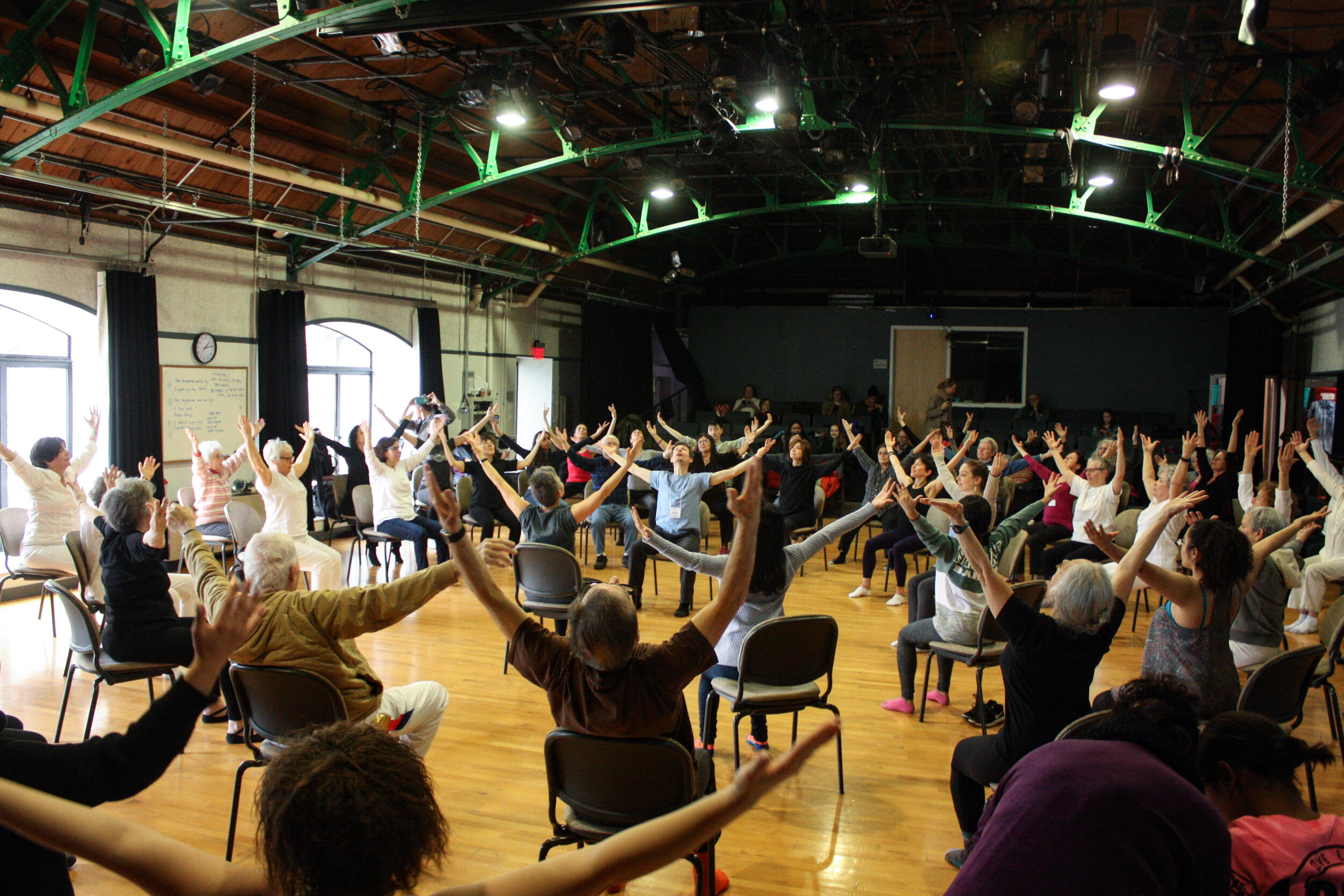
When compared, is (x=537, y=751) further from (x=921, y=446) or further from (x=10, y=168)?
(x=10, y=168)

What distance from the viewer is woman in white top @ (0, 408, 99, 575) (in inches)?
245

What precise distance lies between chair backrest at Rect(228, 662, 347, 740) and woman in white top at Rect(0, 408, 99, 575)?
158 inches

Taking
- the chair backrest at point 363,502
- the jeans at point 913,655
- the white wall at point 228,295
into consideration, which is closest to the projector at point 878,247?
the chair backrest at point 363,502

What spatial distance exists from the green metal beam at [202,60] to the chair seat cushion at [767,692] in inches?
167

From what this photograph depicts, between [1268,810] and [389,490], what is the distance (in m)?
6.96

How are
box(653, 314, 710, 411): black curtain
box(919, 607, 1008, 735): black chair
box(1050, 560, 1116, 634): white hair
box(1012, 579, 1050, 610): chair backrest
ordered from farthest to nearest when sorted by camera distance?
box(653, 314, 710, 411): black curtain → box(1012, 579, 1050, 610): chair backrest → box(919, 607, 1008, 735): black chair → box(1050, 560, 1116, 634): white hair

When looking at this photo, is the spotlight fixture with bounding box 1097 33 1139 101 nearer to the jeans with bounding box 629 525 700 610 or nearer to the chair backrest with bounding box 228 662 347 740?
the jeans with bounding box 629 525 700 610

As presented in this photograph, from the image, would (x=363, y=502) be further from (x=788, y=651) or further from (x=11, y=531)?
(x=788, y=651)

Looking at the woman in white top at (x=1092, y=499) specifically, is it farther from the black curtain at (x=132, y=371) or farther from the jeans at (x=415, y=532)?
the black curtain at (x=132, y=371)

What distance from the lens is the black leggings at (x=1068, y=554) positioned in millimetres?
6598

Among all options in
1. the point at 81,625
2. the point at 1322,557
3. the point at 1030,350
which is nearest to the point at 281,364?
the point at 81,625

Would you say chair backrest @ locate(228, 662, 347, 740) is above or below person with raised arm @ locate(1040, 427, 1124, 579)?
below

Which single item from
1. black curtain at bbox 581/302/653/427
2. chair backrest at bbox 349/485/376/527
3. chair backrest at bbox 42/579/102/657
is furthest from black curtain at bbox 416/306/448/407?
chair backrest at bbox 42/579/102/657

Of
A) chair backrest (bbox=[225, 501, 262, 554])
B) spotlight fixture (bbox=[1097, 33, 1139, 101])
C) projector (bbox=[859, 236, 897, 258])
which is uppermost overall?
spotlight fixture (bbox=[1097, 33, 1139, 101])
